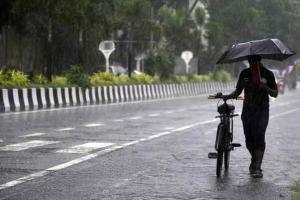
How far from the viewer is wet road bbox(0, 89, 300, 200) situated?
9.41 m

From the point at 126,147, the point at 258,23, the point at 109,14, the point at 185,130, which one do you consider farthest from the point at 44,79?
the point at 258,23

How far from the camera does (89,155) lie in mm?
12938

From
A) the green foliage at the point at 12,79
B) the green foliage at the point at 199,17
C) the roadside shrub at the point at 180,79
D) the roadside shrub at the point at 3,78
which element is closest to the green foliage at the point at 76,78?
the green foliage at the point at 12,79

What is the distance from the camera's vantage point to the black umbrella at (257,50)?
10.9m

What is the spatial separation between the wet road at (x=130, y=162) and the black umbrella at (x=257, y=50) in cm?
150

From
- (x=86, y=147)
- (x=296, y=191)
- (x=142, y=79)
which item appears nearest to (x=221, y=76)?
(x=142, y=79)

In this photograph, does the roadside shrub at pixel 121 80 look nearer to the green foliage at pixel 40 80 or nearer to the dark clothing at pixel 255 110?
the green foliage at pixel 40 80

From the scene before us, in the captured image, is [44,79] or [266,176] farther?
[44,79]

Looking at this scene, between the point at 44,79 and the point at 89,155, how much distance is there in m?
19.8

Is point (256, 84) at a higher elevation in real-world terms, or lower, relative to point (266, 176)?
higher

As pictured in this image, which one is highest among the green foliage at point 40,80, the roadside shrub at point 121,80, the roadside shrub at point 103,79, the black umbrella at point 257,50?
the black umbrella at point 257,50

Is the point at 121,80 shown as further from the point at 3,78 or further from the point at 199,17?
the point at 199,17

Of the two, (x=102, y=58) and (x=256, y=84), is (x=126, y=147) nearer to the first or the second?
(x=256, y=84)

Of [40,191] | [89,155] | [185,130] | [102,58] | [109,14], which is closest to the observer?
[40,191]
